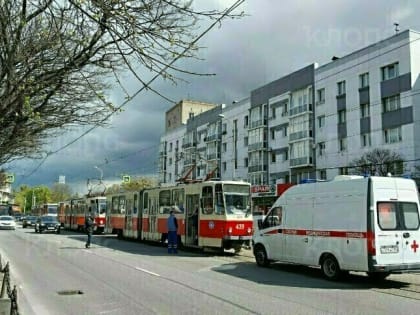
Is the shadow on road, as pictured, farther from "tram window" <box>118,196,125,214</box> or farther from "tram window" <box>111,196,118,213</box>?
"tram window" <box>111,196,118,213</box>

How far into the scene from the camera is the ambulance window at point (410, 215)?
13977 mm

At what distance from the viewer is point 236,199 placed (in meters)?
23.1

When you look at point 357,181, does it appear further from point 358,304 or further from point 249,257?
point 249,257

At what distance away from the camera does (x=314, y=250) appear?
15164mm

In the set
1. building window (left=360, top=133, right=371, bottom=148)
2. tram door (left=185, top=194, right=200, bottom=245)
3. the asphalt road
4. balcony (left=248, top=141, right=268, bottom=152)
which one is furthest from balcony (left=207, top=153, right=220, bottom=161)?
the asphalt road

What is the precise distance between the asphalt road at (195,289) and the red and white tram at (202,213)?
10.4ft

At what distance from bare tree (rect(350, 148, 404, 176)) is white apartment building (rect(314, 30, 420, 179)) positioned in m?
0.73

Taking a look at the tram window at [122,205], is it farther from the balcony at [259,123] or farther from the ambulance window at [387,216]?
the balcony at [259,123]

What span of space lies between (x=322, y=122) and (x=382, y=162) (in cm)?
1333

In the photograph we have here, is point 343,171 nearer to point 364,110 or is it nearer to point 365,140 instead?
point 365,140

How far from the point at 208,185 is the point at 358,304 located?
13.3 m

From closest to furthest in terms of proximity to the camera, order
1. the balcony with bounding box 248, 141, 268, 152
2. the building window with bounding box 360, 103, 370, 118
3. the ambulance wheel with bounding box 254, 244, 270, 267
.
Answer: the ambulance wheel with bounding box 254, 244, 270, 267 → the building window with bounding box 360, 103, 370, 118 → the balcony with bounding box 248, 141, 268, 152

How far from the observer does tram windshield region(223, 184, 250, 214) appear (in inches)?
899

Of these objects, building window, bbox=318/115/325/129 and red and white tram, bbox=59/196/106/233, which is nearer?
red and white tram, bbox=59/196/106/233
